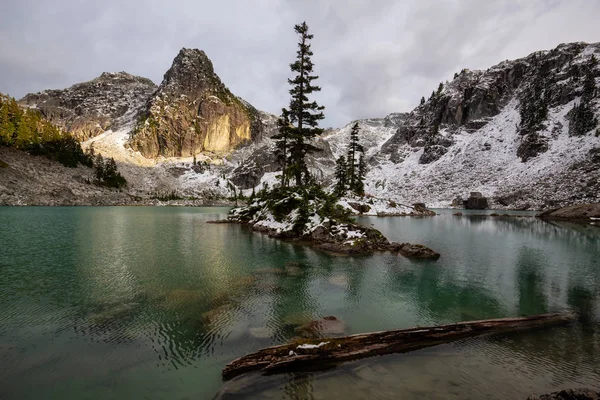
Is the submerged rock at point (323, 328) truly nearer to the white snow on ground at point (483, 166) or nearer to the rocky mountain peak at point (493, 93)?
the white snow on ground at point (483, 166)

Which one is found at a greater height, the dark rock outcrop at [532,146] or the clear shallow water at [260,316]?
the dark rock outcrop at [532,146]

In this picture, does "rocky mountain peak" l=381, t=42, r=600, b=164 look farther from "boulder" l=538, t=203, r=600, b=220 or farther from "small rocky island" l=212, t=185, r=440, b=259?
"small rocky island" l=212, t=185, r=440, b=259

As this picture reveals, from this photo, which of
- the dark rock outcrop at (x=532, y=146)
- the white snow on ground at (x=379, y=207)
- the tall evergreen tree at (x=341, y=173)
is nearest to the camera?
the white snow on ground at (x=379, y=207)

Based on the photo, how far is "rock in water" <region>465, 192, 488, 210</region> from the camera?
107 meters

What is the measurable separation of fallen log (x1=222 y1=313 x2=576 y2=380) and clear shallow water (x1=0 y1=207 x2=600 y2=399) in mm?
278

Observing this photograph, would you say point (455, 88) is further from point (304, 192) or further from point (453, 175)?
point (304, 192)

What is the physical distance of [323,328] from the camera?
9961 millimetres

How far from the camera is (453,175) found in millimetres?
138375

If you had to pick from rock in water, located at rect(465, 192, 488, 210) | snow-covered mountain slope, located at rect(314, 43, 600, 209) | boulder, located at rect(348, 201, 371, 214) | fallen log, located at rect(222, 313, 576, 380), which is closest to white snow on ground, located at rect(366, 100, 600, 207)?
snow-covered mountain slope, located at rect(314, 43, 600, 209)

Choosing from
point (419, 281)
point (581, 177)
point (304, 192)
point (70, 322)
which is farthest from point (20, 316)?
point (581, 177)

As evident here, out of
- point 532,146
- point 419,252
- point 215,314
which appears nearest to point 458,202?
point 532,146

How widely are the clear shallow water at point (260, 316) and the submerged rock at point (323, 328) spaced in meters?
0.51

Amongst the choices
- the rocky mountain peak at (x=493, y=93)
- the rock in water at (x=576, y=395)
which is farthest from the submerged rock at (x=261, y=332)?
the rocky mountain peak at (x=493, y=93)

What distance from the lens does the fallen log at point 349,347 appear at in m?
7.08
